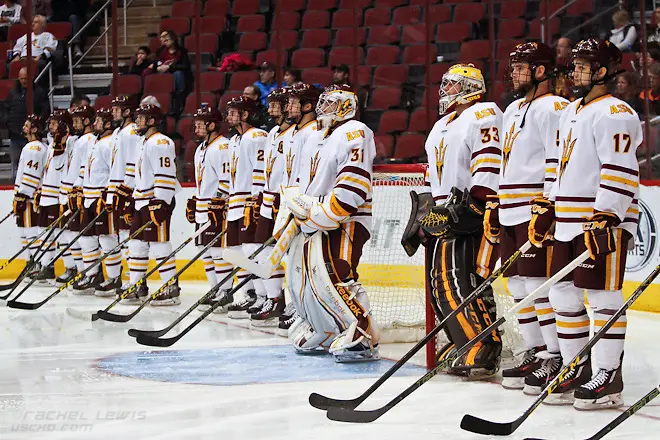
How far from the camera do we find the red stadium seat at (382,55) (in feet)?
26.0

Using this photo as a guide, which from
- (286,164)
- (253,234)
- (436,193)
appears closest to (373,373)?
(436,193)

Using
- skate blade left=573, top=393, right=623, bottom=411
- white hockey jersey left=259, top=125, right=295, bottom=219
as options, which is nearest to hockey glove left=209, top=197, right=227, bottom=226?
white hockey jersey left=259, top=125, right=295, bottom=219

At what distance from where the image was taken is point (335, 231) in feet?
16.5

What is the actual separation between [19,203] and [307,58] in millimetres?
2685

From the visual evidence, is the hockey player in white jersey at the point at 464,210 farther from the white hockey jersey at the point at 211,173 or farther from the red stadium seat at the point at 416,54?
the red stadium seat at the point at 416,54

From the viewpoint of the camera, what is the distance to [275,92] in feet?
20.6

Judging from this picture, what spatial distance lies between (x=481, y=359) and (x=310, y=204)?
108 cm

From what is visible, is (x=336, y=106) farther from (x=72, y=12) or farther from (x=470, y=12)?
(x=72, y=12)

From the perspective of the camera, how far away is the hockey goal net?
5.35 metres

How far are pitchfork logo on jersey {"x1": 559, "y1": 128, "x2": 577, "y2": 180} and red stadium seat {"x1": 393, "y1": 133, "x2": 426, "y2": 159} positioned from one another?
3648 millimetres

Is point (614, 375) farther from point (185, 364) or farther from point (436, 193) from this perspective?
point (185, 364)

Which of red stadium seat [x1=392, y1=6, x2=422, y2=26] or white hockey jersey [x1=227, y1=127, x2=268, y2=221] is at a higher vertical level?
red stadium seat [x1=392, y1=6, x2=422, y2=26]

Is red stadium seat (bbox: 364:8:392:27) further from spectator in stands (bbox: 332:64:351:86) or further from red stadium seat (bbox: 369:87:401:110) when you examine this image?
spectator in stands (bbox: 332:64:351:86)

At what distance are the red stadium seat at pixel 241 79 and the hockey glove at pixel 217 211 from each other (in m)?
2.37
